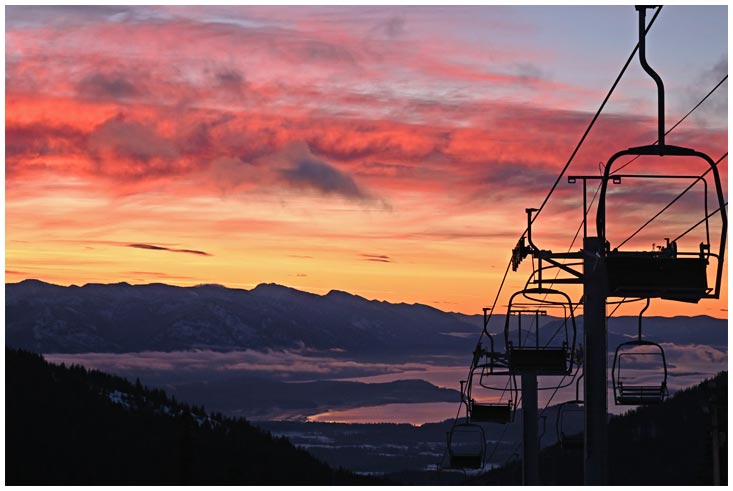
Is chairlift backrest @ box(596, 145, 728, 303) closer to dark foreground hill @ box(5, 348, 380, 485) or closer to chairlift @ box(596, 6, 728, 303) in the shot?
chairlift @ box(596, 6, 728, 303)

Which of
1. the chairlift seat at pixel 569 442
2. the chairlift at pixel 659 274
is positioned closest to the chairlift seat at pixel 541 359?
the chairlift seat at pixel 569 442

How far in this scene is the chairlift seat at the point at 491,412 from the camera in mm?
45344

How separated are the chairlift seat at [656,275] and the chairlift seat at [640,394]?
412 inches

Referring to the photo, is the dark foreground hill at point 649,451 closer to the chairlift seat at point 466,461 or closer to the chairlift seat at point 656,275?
the chairlift seat at point 466,461

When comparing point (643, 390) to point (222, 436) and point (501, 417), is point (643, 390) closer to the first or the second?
point (501, 417)

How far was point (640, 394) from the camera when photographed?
29.3 metres

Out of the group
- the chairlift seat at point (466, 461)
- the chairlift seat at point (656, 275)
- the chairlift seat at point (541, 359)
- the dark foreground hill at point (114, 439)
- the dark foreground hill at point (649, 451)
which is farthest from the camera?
the dark foreground hill at point (649, 451)

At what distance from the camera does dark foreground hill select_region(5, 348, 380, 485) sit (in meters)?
133

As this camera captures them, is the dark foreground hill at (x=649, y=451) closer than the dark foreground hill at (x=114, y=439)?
No

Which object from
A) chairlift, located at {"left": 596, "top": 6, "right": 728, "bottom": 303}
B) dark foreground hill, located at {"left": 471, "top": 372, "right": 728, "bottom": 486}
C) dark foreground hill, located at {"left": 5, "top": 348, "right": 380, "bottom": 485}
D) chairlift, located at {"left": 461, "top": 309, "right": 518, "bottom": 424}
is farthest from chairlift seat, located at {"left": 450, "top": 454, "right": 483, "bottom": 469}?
dark foreground hill, located at {"left": 471, "top": 372, "right": 728, "bottom": 486}

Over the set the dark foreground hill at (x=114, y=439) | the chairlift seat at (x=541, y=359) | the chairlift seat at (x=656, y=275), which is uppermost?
the chairlift seat at (x=656, y=275)

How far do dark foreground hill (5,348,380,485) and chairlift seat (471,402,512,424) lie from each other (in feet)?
259

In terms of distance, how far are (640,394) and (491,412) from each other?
1694 centimetres

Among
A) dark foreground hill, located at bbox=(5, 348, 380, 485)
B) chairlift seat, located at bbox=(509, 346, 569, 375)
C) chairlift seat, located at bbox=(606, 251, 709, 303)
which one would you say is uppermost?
chairlift seat, located at bbox=(606, 251, 709, 303)
